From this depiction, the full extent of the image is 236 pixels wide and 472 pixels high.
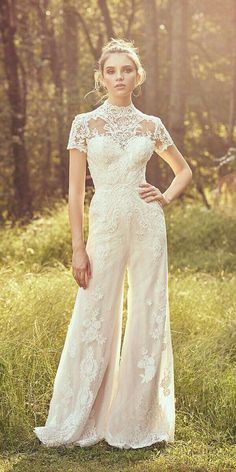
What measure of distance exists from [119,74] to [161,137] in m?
0.43

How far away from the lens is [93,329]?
4.59m

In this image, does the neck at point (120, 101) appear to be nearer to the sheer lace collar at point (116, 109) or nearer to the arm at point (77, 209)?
the sheer lace collar at point (116, 109)

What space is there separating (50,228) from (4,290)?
220 inches

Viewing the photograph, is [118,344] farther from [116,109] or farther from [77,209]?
[116,109]

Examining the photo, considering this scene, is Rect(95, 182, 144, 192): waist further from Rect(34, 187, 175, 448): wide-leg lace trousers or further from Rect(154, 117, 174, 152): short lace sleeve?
Rect(154, 117, 174, 152): short lace sleeve

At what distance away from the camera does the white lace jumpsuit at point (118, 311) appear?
14.7 ft

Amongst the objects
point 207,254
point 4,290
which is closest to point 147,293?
point 4,290

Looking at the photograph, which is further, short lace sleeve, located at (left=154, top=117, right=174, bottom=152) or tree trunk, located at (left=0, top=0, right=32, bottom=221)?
tree trunk, located at (left=0, top=0, right=32, bottom=221)

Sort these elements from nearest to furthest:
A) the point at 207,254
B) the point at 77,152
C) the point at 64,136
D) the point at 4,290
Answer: the point at 77,152 < the point at 4,290 < the point at 207,254 < the point at 64,136

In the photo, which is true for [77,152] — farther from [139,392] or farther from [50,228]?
[50,228]

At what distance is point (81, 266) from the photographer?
14.8ft

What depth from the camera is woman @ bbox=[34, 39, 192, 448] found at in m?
4.48

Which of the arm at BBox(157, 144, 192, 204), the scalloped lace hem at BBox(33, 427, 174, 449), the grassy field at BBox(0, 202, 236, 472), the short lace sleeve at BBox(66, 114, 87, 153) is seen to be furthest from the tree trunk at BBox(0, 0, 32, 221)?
the short lace sleeve at BBox(66, 114, 87, 153)

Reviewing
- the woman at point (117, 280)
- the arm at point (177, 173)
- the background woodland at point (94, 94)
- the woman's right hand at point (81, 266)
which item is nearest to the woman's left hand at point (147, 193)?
the woman at point (117, 280)
